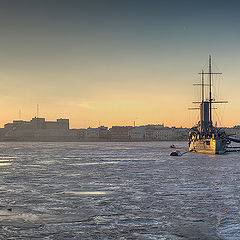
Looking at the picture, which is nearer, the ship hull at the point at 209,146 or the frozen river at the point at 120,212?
the frozen river at the point at 120,212

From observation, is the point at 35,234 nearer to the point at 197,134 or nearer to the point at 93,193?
the point at 93,193

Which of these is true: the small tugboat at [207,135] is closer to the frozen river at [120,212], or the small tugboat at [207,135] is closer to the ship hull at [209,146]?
the ship hull at [209,146]

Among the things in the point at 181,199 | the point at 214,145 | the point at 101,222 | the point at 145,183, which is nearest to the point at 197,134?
the point at 214,145

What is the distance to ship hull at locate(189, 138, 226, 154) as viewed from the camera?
88.4 m

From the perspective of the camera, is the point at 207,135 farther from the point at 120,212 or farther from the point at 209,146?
the point at 120,212

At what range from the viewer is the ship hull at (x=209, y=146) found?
88406mm

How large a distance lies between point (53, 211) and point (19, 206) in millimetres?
2188

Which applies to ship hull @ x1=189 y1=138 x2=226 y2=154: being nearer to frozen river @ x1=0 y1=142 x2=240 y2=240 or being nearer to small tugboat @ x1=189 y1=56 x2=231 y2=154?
small tugboat @ x1=189 y1=56 x2=231 y2=154

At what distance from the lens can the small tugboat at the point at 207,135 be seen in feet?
294

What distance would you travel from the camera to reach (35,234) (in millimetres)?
13594

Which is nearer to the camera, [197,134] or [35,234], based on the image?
[35,234]

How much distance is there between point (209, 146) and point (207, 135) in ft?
19.5

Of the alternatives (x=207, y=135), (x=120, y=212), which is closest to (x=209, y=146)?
(x=207, y=135)

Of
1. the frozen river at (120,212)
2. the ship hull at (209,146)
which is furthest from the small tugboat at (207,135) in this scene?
the frozen river at (120,212)
